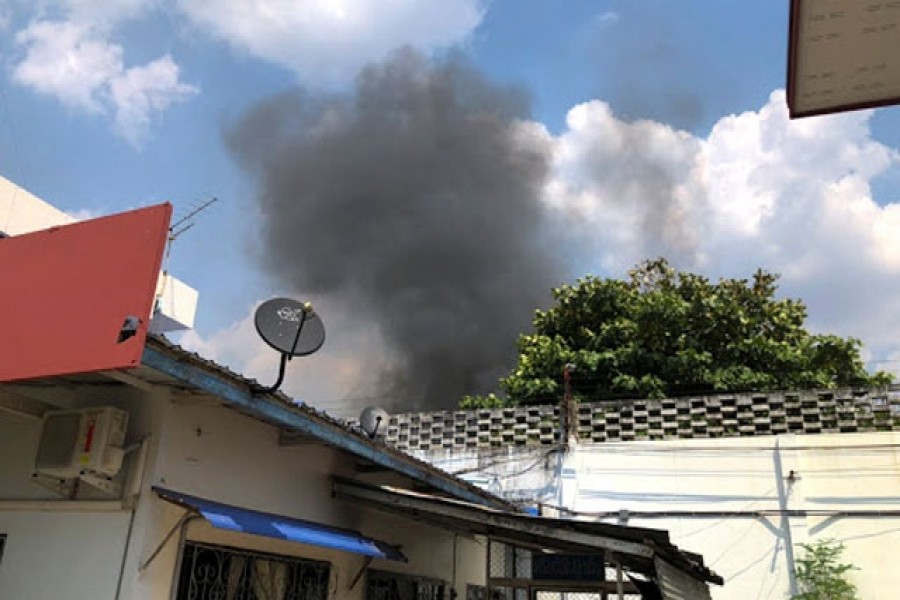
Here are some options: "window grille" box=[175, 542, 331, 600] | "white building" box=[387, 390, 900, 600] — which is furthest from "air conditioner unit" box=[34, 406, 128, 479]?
"white building" box=[387, 390, 900, 600]

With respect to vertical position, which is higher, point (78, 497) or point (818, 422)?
point (818, 422)

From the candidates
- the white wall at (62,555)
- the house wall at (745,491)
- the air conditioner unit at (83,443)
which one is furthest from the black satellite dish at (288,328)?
the house wall at (745,491)

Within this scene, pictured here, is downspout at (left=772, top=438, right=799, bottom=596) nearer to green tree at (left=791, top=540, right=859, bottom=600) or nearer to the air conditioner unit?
green tree at (left=791, top=540, right=859, bottom=600)

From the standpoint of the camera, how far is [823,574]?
10.0 meters

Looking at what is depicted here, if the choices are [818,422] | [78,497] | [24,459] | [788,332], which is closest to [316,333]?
[78,497]

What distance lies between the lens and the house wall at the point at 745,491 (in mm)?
10250

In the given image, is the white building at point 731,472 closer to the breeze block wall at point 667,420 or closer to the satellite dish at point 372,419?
the breeze block wall at point 667,420

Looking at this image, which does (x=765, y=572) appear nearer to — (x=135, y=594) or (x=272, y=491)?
(x=272, y=491)

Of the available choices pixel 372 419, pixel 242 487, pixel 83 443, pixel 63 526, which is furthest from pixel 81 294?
pixel 372 419

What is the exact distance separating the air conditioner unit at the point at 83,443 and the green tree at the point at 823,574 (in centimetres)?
899

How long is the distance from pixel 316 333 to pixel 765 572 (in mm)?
8109

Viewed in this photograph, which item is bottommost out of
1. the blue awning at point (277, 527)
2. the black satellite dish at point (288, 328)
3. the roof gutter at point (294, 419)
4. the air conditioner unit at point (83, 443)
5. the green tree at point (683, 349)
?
the blue awning at point (277, 527)

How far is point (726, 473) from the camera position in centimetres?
1109

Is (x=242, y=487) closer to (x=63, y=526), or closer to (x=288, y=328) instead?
(x=63, y=526)
